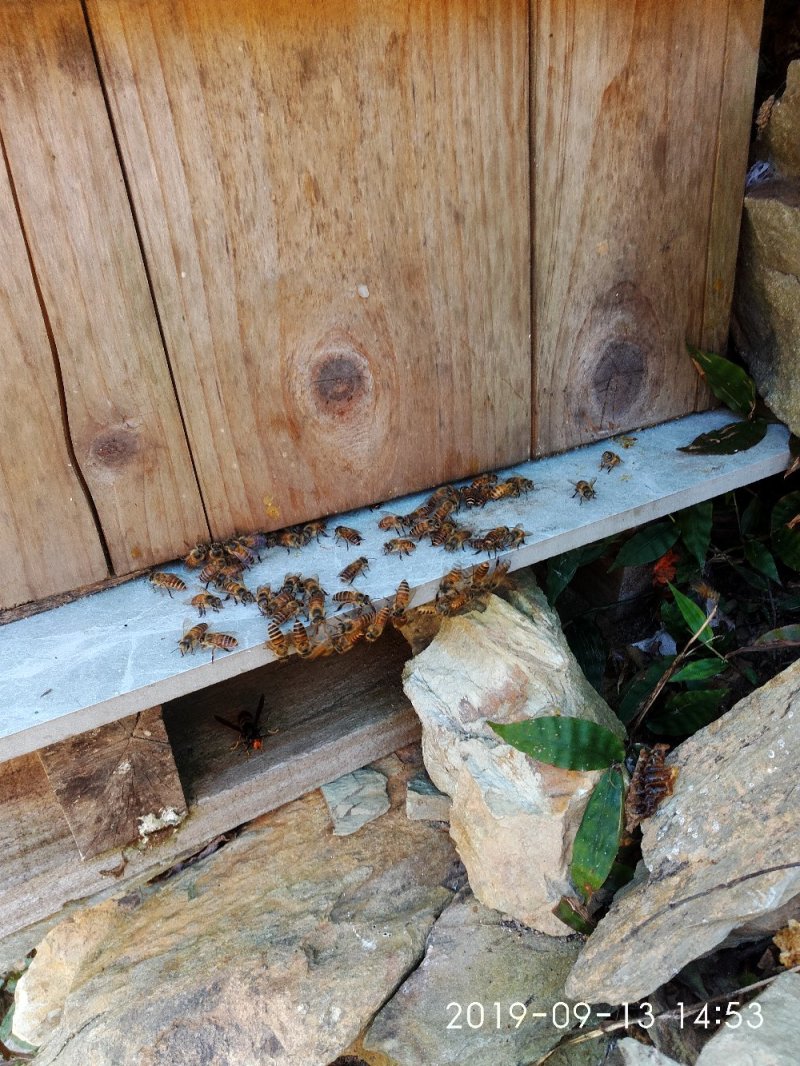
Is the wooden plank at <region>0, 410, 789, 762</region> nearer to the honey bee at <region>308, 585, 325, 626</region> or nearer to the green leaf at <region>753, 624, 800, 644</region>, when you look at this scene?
the honey bee at <region>308, 585, 325, 626</region>

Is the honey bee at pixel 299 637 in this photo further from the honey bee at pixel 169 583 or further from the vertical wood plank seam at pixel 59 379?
the vertical wood plank seam at pixel 59 379

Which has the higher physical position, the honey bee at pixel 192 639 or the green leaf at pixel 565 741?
the honey bee at pixel 192 639

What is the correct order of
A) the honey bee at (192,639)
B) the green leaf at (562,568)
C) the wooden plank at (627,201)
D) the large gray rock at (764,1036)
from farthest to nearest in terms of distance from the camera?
the green leaf at (562,568), the wooden plank at (627,201), the honey bee at (192,639), the large gray rock at (764,1036)

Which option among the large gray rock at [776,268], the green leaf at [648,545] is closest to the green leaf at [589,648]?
the green leaf at [648,545]

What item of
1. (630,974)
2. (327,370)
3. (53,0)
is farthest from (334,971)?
(53,0)

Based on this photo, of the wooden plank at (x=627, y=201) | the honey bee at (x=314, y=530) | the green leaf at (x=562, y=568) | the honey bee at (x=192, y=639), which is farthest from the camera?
the green leaf at (x=562, y=568)

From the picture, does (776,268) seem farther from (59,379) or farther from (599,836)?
(59,379)
